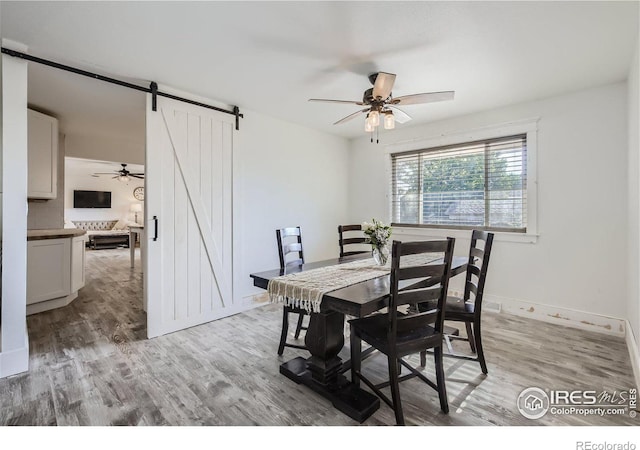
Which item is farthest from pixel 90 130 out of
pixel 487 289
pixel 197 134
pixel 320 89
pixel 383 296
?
pixel 487 289

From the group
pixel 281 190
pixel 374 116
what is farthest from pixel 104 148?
pixel 374 116

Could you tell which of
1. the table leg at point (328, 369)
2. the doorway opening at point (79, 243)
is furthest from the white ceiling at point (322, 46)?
the table leg at point (328, 369)

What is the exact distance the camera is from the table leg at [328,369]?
72.5 inches

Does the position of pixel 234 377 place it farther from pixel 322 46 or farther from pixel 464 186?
pixel 464 186

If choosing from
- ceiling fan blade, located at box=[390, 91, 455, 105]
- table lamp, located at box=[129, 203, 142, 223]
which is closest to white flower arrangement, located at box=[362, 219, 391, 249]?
ceiling fan blade, located at box=[390, 91, 455, 105]

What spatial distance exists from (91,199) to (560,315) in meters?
12.3

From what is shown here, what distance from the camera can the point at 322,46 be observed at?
7.36ft

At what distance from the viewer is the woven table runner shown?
1774 millimetres

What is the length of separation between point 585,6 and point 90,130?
5.80 metres

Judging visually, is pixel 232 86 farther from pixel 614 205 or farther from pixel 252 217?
pixel 614 205

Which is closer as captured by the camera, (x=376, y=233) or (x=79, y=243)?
(x=376, y=233)

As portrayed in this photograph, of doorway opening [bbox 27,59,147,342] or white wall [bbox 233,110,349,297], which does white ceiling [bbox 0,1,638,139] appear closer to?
doorway opening [bbox 27,59,147,342]

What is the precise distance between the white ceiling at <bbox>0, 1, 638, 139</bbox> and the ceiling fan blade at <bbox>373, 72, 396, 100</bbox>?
212 mm

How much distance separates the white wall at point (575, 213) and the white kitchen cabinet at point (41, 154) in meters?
5.39
